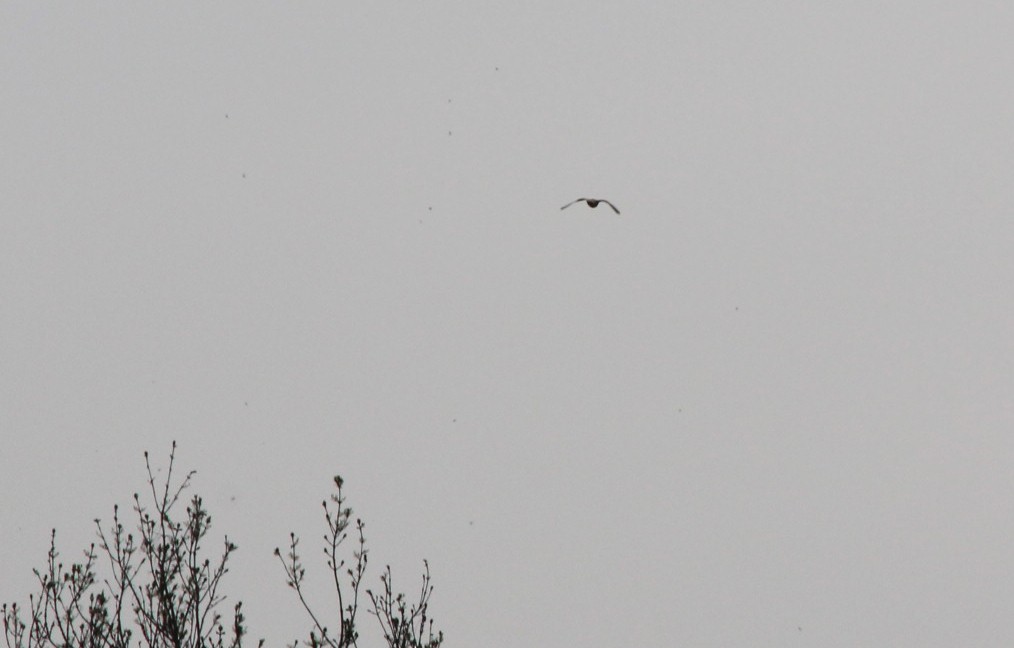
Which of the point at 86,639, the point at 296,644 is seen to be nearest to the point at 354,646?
the point at 296,644

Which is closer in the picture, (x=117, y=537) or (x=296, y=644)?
(x=296, y=644)

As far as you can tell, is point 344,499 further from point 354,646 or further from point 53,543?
point 53,543

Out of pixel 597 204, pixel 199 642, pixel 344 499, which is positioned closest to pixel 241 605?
pixel 199 642

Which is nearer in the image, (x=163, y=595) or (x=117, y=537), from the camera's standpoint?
(x=163, y=595)

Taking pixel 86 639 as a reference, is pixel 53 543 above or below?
above

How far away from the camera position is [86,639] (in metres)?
9.89

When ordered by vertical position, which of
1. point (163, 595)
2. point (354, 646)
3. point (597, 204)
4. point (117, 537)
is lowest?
point (354, 646)

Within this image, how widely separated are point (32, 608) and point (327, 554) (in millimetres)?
2564

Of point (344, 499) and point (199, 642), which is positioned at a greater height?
point (344, 499)

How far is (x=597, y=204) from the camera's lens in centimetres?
951

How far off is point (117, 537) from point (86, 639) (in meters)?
0.91

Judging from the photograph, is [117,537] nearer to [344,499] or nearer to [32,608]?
[32,608]

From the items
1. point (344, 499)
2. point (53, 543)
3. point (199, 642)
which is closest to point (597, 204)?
point (344, 499)

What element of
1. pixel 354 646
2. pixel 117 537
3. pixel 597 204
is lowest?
pixel 354 646
